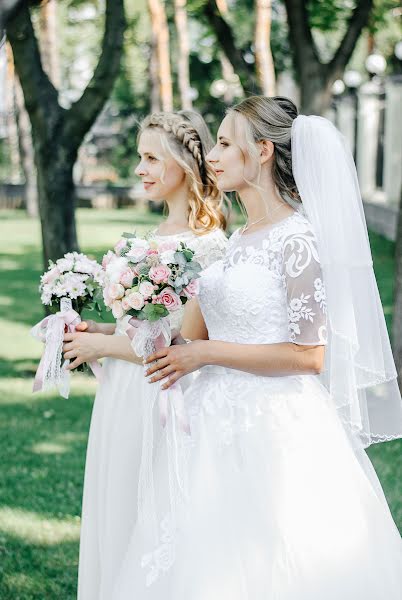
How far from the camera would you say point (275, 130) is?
3.13 metres

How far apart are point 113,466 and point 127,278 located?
95cm

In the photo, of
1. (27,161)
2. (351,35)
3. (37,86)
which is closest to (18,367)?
(37,86)

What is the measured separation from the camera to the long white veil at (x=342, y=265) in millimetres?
3107

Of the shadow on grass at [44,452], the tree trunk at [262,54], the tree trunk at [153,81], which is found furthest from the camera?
the tree trunk at [153,81]

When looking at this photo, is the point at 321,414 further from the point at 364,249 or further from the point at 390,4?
the point at 390,4

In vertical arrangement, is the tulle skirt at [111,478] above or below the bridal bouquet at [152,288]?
below

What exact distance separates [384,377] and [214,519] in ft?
2.66

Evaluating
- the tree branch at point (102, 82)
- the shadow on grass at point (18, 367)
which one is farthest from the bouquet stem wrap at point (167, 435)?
the shadow on grass at point (18, 367)

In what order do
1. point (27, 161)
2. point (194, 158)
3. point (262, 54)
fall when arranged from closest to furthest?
1. point (194, 158)
2. point (262, 54)
3. point (27, 161)

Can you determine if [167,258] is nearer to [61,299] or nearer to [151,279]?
[151,279]

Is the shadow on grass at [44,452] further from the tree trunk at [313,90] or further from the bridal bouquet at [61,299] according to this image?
the tree trunk at [313,90]

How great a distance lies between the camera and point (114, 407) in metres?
3.67

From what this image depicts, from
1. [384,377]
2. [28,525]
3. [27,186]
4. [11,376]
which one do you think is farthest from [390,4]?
[27,186]

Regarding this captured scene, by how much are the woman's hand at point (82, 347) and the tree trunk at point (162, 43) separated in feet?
68.0
